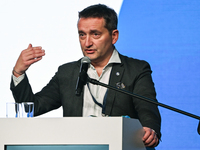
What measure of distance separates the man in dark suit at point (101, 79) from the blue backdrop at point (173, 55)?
3.19 feet

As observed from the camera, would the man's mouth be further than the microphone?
Yes

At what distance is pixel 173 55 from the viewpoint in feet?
10.9

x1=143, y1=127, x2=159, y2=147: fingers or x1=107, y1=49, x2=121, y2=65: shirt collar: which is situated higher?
x1=107, y1=49, x2=121, y2=65: shirt collar

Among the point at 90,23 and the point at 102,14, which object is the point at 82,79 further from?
the point at 102,14

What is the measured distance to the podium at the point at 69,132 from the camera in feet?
4.69

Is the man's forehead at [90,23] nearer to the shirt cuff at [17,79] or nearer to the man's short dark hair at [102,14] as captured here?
the man's short dark hair at [102,14]

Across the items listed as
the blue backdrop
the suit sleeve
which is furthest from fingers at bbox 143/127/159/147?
the blue backdrop

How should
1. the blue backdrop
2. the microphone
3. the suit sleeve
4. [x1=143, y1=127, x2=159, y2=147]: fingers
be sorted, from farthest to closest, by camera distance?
the blue backdrop < the suit sleeve < [x1=143, y1=127, x2=159, y2=147]: fingers < the microphone

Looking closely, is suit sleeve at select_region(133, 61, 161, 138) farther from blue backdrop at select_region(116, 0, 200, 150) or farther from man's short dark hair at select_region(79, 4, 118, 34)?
blue backdrop at select_region(116, 0, 200, 150)

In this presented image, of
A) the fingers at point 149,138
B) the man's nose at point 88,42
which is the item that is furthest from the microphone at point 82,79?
the man's nose at point 88,42

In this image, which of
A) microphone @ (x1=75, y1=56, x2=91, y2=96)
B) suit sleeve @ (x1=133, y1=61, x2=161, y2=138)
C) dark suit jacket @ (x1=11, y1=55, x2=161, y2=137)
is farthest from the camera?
dark suit jacket @ (x1=11, y1=55, x2=161, y2=137)

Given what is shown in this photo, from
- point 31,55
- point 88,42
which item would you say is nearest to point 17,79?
point 31,55

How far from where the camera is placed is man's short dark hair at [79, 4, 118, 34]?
7.81 ft

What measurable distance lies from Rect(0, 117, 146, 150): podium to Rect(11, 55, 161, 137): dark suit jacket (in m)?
0.63
